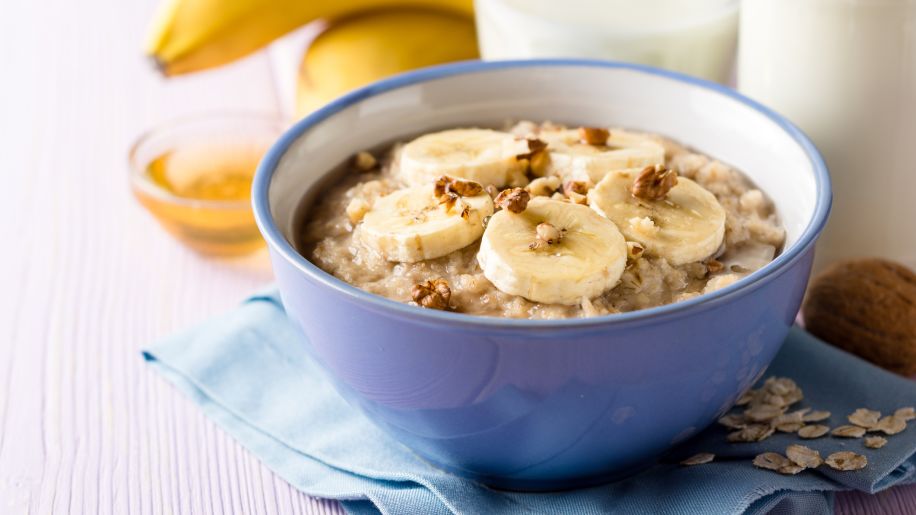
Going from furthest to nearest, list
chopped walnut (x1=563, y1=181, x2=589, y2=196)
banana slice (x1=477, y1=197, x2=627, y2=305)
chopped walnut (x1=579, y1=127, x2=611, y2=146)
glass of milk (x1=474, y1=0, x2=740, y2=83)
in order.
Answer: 1. glass of milk (x1=474, y1=0, x2=740, y2=83)
2. chopped walnut (x1=579, y1=127, x2=611, y2=146)
3. chopped walnut (x1=563, y1=181, x2=589, y2=196)
4. banana slice (x1=477, y1=197, x2=627, y2=305)

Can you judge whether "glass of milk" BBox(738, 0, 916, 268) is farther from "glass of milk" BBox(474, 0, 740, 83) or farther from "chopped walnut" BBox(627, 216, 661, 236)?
"chopped walnut" BBox(627, 216, 661, 236)

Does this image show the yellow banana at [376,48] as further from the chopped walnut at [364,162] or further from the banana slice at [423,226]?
the banana slice at [423,226]

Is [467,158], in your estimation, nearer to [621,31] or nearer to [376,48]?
[621,31]

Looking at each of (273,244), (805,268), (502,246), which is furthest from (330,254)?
(805,268)

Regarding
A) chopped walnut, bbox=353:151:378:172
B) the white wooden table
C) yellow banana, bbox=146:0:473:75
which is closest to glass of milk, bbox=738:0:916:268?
the white wooden table

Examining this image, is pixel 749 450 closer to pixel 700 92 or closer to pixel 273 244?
pixel 700 92

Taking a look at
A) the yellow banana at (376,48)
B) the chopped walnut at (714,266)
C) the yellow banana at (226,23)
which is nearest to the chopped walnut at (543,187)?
the chopped walnut at (714,266)

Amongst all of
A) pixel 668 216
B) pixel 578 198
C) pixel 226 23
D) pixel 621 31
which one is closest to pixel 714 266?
pixel 668 216
